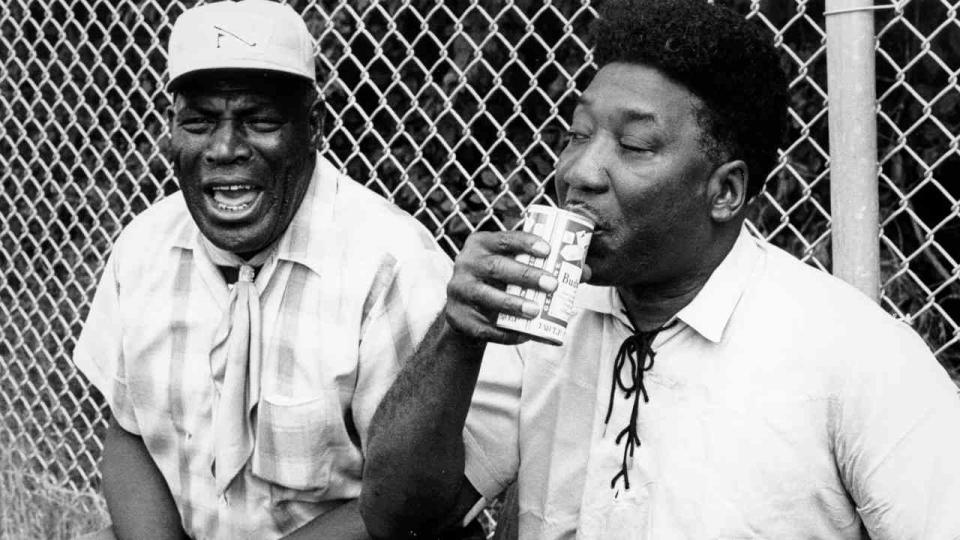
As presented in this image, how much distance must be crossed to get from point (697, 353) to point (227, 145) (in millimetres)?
1215

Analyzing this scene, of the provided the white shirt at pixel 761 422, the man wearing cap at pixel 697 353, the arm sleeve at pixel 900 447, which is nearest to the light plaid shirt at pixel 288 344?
the man wearing cap at pixel 697 353

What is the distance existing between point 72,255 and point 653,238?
3.73m

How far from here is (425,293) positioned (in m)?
2.90

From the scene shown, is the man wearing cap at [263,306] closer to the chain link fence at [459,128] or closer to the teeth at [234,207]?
the teeth at [234,207]

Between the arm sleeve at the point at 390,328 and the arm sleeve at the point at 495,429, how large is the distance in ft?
1.06

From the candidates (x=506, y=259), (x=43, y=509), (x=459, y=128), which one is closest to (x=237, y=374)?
(x=506, y=259)

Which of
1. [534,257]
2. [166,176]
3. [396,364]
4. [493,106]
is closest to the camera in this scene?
[534,257]

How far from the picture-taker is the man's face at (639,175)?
221cm

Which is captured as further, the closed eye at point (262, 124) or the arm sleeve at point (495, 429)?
the closed eye at point (262, 124)

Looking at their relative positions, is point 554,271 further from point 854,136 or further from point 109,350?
point 109,350

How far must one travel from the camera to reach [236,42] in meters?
2.92

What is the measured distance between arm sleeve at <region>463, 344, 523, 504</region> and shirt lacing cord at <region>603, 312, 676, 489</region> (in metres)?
0.24

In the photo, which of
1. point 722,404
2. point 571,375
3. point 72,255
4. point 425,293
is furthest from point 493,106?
point 72,255

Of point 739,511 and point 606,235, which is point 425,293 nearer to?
point 606,235
